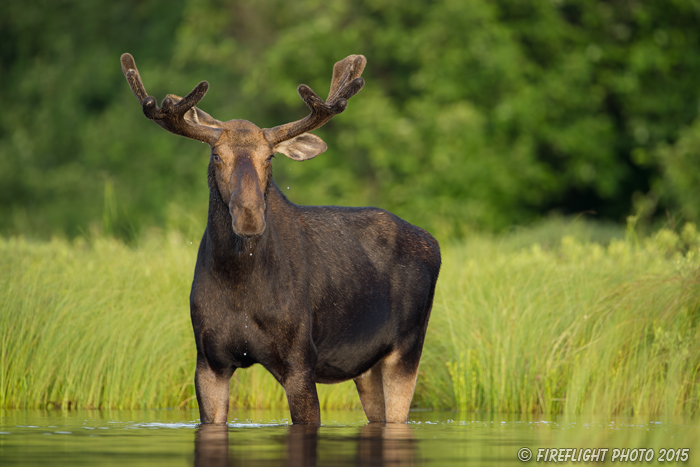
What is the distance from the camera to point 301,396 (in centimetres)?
746

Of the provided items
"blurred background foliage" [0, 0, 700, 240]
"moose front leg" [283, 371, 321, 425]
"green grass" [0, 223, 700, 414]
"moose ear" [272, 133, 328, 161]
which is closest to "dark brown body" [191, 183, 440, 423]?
"moose front leg" [283, 371, 321, 425]

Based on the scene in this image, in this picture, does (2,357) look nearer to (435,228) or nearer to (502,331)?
(502,331)

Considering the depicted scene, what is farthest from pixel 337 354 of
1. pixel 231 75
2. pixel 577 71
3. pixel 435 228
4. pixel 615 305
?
pixel 231 75

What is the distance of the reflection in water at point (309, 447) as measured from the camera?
5.70 meters

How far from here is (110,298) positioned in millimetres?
10586

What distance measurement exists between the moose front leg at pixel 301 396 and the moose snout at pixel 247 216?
Answer: 1.11 metres

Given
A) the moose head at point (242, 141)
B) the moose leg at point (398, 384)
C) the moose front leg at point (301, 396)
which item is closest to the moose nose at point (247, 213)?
the moose head at point (242, 141)

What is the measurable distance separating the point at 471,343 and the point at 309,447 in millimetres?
4019

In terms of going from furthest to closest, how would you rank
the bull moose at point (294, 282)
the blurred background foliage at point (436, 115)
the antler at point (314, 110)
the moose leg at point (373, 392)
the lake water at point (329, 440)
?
the blurred background foliage at point (436, 115), the moose leg at point (373, 392), the antler at point (314, 110), the bull moose at point (294, 282), the lake water at point (329, 440)

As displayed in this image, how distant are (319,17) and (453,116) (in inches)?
213

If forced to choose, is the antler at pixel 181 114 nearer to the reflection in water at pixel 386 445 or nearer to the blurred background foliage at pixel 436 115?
the reflection in water at pixel 386 445

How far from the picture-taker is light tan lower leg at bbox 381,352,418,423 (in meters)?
8.77

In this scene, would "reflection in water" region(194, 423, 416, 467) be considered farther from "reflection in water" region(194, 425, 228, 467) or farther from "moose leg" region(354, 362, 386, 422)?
Result: "moose leg" region(354, 362, 386, 422)

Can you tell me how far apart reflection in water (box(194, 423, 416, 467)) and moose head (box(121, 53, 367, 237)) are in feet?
4.42
